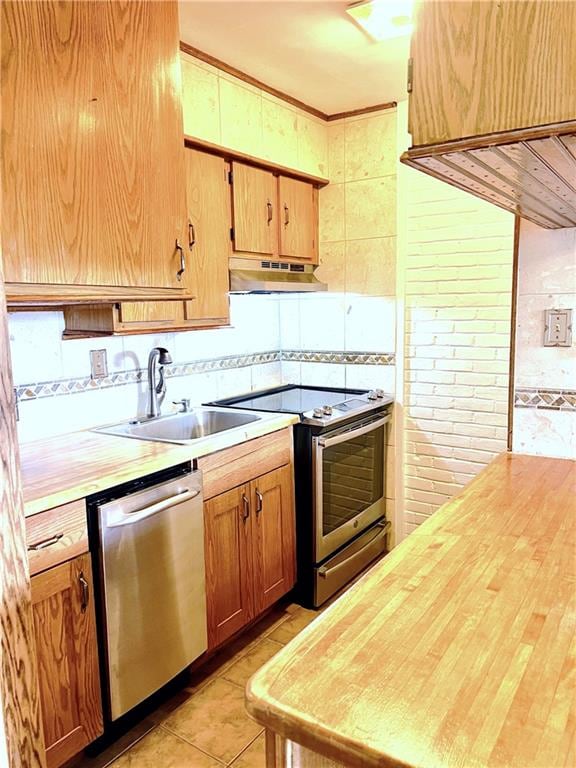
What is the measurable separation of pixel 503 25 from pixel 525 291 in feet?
3.70

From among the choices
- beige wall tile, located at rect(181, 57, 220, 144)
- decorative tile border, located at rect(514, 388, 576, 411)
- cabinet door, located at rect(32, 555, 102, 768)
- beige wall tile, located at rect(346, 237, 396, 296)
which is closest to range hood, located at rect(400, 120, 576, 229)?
decorative tile border, located at rect(514, 388, 576, 411)

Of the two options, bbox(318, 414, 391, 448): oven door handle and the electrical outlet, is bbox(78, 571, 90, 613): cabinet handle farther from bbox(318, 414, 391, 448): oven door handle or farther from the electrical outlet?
bbox(318, 414, 391, 448): oven door handle

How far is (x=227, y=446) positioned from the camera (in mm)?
Answer: 2217

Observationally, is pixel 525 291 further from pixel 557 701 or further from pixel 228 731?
pixel 228 731

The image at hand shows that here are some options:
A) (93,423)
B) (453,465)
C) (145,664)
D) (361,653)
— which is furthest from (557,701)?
(453,465)

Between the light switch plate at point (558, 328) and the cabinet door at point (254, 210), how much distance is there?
1.50m

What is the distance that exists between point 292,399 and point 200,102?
153 centimetres

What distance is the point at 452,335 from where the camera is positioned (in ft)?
9.95

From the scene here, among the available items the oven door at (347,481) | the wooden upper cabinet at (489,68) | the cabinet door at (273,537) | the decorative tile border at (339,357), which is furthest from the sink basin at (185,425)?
the wooden upper cabinet at (489,68)

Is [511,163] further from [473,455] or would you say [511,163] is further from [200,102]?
[473,455]

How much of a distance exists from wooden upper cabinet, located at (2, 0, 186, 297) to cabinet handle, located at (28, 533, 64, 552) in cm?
71

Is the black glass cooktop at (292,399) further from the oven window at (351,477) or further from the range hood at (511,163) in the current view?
the range hood at (511,163)

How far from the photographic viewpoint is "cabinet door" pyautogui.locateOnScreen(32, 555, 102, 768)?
159 cm

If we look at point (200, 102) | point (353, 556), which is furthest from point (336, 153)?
point (353, 556)
